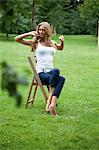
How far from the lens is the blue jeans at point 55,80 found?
7695 millimetres

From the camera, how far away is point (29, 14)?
4922mm

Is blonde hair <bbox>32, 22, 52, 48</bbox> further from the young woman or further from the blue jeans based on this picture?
the blue jeans

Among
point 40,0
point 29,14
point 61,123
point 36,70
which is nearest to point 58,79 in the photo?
point 36,70

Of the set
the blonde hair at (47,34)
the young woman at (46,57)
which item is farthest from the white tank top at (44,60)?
the blonde hair at (47,34)

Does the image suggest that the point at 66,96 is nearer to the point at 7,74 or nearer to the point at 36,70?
the point at 36,70

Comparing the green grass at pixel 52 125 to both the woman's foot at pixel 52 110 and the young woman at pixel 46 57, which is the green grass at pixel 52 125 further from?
the young woman at pixel 46 57

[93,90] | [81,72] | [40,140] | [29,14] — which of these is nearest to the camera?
[29,14]

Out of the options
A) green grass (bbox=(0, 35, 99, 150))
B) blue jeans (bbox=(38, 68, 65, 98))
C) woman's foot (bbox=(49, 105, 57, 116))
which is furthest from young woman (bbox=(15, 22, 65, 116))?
green grass (bbox=(0, 35, 99, 150))

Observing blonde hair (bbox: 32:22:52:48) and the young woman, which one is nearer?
the young woman

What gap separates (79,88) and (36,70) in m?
3.41

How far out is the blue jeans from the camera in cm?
770

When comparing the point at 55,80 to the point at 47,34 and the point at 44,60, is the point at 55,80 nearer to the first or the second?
the point at 44,60

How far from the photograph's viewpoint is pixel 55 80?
7.74 metres

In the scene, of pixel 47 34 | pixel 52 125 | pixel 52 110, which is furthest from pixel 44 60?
pixel 52 125
